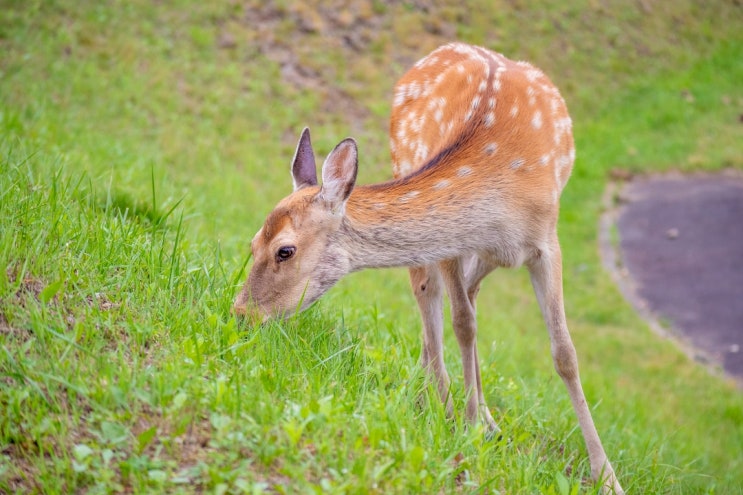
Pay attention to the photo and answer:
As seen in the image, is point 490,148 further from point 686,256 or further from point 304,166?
point 686,256

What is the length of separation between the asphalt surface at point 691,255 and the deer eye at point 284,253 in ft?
20.6

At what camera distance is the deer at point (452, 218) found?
4.16 m

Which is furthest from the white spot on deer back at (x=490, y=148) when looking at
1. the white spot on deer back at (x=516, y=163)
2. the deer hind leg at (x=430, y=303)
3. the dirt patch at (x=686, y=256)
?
the dirt patch at (x=686, y=256)

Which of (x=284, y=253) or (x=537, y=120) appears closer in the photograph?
(x=284, y=253)

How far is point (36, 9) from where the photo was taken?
11461 millimetres

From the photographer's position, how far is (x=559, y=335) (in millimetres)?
4656

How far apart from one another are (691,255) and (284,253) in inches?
332

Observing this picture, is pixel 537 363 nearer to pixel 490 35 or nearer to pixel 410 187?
pixel 410 187

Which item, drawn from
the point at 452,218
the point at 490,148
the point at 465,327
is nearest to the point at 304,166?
the point at 452,218

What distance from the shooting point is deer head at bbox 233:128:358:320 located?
4.10 m

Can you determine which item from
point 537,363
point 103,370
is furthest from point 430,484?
point 537,363

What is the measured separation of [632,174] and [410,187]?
9801 millimetres

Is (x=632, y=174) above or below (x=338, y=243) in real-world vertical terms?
below

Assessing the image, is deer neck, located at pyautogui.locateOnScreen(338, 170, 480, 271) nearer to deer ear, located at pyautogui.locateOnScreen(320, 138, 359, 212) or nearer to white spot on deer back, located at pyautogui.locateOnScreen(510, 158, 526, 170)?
deer ear, located at pyautogui.locateOnScreen(320, 138, 359, 212)
